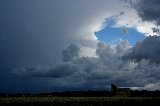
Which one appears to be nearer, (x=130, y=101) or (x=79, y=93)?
(x=130, y=101)

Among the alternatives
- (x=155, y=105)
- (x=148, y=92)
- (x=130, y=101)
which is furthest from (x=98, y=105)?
(x=148, y=92)

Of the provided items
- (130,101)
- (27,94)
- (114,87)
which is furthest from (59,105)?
(114,87)

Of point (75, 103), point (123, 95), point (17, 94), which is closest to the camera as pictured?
point (75, 103)

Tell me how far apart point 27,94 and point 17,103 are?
27541 mm

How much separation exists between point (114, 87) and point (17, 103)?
43.0 metres

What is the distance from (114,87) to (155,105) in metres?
20.8

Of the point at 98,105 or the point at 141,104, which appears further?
the point at 141,104

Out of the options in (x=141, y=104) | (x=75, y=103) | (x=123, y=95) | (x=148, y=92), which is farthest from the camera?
(x=148, y=92)

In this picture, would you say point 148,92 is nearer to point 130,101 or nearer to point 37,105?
point 130,101

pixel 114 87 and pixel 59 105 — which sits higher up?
pixel 114 87

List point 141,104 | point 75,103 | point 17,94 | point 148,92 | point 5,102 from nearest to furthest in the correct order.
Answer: point 5,102
point 75,103
point 141,104
point 17,94
point 148,92

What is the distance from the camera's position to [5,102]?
6425cm

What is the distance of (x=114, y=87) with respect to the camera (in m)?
101

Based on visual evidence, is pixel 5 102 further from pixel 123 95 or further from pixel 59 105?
pixel 123 95
